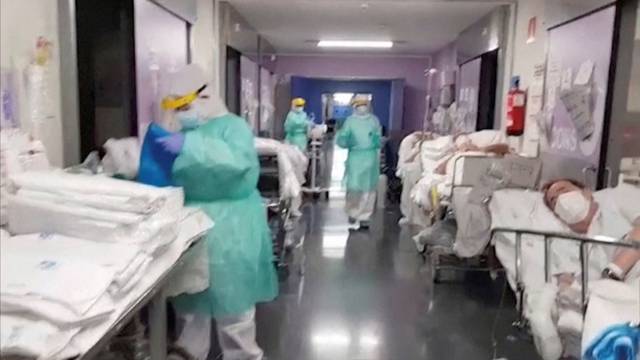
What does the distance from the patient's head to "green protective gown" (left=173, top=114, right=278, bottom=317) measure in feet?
4.98

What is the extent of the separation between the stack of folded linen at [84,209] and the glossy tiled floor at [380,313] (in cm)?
154

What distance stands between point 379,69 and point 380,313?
7779 mm

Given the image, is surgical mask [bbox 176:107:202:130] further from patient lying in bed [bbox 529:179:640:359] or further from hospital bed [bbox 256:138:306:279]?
patient lying in bed [bbox 529:179:640:359]

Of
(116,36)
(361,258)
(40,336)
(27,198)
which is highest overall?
(116,36)

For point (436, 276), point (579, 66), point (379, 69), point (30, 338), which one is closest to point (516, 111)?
point (579, 66)

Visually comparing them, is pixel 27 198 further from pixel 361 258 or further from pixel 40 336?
pixel 361 258

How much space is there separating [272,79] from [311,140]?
5.24ft

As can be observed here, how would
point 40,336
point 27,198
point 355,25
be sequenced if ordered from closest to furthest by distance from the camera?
1. point 40,336
2. point 27,198
3. point 355,25

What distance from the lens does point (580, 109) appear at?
11.8 feet

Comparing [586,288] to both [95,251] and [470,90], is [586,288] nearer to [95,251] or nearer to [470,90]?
[95,251]

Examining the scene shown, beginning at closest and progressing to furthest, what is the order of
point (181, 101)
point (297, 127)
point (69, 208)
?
point (69, 208) < point (181, 101) < point (297, 127)

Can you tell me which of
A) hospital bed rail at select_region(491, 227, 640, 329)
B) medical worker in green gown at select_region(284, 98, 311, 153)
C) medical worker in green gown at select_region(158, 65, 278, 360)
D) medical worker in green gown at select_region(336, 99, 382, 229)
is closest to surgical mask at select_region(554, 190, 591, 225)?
hospital bed rail at select_region(491, 227, 640, 329)

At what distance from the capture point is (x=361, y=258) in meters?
4.96

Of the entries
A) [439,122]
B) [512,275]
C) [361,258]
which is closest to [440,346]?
[512,275]
